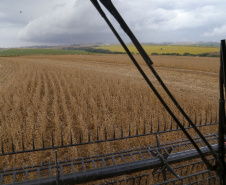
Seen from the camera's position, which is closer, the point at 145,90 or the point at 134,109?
the point at 134,109

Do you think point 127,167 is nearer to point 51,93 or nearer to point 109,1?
point 109,1

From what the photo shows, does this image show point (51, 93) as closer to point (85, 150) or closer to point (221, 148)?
point (85, 150)

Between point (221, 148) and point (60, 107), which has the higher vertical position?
point (221, 148)

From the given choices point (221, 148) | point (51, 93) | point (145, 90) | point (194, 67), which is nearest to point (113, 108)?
point (145, 90)

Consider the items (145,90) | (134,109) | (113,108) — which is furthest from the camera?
(145,90)

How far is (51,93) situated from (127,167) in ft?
24.3

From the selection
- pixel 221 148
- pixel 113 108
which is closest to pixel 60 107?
pixel 113 108

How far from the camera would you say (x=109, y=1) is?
0.84 metres

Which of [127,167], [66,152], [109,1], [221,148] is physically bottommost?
[66,152]

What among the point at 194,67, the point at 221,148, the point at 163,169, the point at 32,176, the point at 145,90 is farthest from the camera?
the point at 194,67

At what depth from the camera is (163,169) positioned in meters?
2.07

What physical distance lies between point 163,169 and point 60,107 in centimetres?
503

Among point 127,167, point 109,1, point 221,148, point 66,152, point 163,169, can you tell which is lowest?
point 66,152

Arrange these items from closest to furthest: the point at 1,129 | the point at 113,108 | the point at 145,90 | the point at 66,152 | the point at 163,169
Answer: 1. the point at 163,169
2. the point at 66,152
3. the point at 1,129
4. the point at 113,108
5. the point at 145,90
